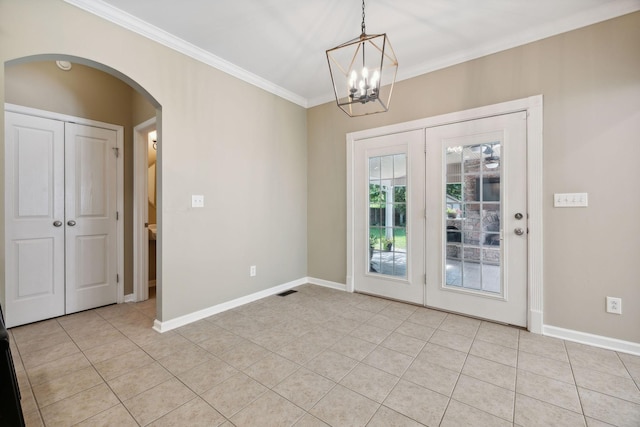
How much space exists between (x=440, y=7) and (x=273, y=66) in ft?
5.83

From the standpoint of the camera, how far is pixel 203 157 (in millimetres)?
2932

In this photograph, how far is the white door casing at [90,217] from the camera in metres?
3.04

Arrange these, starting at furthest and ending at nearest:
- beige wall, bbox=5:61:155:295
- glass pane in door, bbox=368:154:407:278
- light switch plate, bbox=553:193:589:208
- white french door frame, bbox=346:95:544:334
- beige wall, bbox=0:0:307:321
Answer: glass pane in door, bbox=368:154:407:278
beige wall, bbox=5:61:155:295
white french door frame, bbox=346:95:544:334
light switch plate, bbox=553:193:589:208
beige wall, bbox=0:0:307:321

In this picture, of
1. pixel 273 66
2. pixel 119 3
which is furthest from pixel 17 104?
pixel 273 66

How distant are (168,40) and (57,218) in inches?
85.6

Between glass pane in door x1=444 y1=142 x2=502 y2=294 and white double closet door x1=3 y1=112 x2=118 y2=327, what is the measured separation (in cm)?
392

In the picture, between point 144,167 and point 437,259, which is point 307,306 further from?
point 144,167

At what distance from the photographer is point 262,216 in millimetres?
3602

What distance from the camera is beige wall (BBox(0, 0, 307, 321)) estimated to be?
Result: 208 cm

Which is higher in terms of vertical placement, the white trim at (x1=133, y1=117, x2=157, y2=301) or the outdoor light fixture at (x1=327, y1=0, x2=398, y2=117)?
the outdoor light fixture at (x1=327, y1=0, x2=398, y2=117)

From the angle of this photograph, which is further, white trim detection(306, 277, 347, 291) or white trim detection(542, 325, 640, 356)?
white trim detection(306, 277, 347, 291)

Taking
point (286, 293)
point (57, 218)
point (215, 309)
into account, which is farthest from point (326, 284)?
point (57, 218)

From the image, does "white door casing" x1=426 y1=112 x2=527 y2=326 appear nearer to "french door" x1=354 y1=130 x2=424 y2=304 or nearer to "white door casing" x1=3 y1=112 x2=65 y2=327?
"french door" x1=354 y1=130 x2=424 y2=304

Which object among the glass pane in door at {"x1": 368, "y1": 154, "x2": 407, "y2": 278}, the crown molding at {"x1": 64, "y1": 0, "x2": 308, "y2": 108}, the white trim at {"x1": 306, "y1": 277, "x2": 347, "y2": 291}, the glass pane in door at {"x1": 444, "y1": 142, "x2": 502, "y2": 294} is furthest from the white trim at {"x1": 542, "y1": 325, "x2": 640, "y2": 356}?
the crown molding at {"x1": 64, "y1": 0, "x2": 308, "y2": 108}
